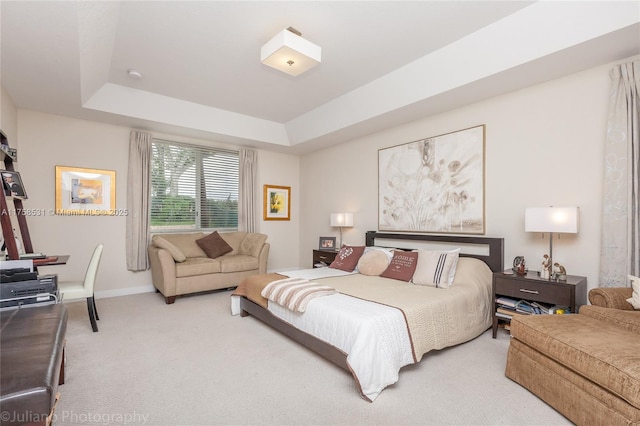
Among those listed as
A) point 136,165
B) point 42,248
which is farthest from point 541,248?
point 42,248

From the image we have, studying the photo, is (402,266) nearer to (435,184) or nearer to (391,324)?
(435,184)

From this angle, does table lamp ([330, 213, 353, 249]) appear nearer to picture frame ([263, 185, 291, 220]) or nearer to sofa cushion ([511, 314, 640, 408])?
picture frame ([263, 185, 291, 220])

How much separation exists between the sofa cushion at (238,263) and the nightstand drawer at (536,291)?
11.3ft

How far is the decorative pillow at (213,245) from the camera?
4947mm

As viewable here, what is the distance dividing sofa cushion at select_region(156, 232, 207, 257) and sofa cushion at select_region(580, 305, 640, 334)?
4744 mm

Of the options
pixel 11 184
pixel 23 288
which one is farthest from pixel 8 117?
pixel 23 288

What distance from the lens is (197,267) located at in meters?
4.36

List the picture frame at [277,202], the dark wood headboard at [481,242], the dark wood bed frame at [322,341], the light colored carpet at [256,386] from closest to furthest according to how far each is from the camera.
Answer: the light colored carpet at [256,386], the dark wood bed frame at [322,341], the dark wood headboard at [481,242], the picture frame at [277,202]

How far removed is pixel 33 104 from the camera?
3.78 m

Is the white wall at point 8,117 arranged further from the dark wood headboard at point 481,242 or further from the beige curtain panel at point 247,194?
the dark wood headboard at point 481,242

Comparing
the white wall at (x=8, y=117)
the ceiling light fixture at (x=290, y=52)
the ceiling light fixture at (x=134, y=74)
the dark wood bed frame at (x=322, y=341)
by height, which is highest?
the ceiling light fixture at (x=134, y=74)

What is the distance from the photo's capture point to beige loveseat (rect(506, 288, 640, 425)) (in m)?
1.50

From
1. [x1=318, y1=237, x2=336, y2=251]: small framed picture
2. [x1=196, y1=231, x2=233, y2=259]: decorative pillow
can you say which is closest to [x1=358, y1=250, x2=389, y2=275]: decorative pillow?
[x1=318, y1=237, x2=336, y2=251]: small framed picture

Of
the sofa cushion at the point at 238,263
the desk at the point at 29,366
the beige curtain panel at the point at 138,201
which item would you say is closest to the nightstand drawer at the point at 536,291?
the desk at the point at 29,366
